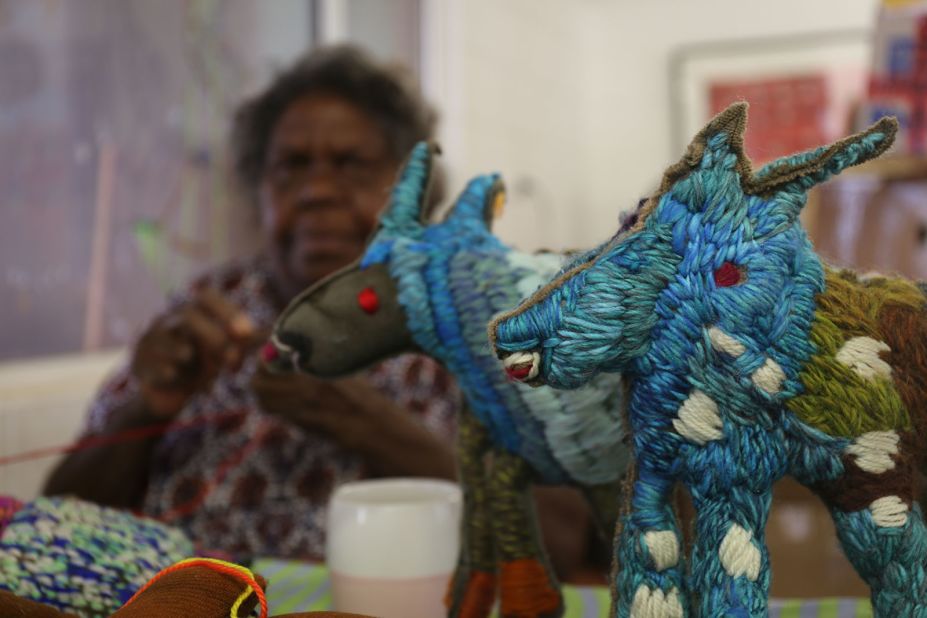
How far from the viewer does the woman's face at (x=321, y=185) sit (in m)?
0.91

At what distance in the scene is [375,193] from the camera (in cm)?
93

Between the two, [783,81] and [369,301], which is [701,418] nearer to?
[369,301]

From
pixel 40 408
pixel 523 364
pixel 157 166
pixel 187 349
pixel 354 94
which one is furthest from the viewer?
pixel 157 166

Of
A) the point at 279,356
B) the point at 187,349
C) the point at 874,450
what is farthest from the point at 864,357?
the point at 187,349

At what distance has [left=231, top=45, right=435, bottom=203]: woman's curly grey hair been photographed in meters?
0.99

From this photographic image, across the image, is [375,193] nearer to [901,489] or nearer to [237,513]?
[237,513]

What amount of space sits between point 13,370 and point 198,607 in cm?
89

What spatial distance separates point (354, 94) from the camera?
99 cm

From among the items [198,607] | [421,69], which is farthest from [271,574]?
[421,69]

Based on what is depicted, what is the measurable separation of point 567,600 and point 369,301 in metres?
0.19

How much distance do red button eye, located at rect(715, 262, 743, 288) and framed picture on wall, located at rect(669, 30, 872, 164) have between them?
103 inches

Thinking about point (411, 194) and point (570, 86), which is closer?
point (411, 194)

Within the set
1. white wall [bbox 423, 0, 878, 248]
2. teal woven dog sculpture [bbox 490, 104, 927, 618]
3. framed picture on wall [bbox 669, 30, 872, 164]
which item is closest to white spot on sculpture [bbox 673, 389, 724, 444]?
teal woven dog sculpture [bbox 490, 104, 927, 618]

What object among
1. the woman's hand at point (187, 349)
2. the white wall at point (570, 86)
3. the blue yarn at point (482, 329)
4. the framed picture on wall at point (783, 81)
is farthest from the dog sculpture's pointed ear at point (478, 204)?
the framed picture on wall at point (783, 81)
